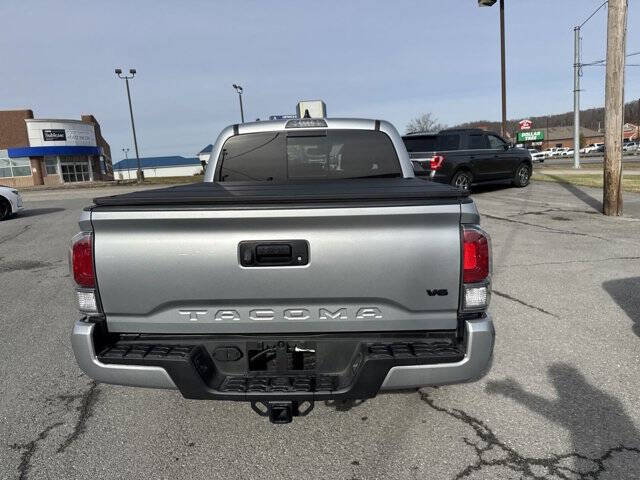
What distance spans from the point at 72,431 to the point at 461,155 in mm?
11984

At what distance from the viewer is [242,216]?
7.20 feet

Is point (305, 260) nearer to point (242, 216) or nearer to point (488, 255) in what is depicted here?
point (242, 216)

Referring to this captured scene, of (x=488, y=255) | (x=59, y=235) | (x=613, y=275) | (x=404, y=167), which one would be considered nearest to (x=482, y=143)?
(x=613, y=275)

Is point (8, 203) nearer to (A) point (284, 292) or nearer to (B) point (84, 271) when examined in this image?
(B) point (84, 271)

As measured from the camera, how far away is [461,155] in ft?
42.4

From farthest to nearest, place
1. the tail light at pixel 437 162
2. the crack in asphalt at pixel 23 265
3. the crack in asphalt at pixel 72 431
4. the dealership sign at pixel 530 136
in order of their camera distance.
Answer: the dealership sign at pixel 530 136, the tail light at pixel 437 162, the crack in asphalt at pixel 23 265, the crack in asphalt at pixel 72 431

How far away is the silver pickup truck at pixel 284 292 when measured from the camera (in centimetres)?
220

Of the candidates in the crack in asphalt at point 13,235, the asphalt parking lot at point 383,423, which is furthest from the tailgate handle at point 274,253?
the crack in asphalt at point 13,235

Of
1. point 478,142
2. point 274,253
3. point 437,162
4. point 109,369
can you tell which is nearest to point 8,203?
point 437,162

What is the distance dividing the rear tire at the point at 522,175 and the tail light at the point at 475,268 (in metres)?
14.3

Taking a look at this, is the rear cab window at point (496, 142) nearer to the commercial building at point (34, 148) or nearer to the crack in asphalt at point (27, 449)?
the crack in asphalt at point (27, 449)

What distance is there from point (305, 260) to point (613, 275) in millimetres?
5199

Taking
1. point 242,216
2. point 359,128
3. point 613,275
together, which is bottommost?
point 613,275

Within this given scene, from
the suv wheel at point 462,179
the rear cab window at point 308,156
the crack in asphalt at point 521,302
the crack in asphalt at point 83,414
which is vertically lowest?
the crack in asphalt at point 521,302
